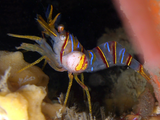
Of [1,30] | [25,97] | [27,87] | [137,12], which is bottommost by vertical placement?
[25,97]

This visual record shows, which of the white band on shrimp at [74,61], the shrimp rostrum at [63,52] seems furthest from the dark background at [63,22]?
the white band on shrimp at [74,61]

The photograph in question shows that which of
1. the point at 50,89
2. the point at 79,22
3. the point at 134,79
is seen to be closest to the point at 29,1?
the point at 79,22

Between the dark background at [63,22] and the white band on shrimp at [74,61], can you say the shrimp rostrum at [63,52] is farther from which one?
the dark background at [63,22]

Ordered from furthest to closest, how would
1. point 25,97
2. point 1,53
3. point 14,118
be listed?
point 1,53
point 25,97
point 14,118

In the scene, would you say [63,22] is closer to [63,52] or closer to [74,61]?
[63,52]

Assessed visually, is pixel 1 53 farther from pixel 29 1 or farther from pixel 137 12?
pixel 137 12

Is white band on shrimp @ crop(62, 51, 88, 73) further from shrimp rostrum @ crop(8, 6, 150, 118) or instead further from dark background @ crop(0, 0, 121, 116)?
dark background @ crop(0, 0, 121, 116)

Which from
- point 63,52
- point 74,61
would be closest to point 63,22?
point 63,52

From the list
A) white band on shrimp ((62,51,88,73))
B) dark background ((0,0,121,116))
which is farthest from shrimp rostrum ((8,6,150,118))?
dark background ((0,0,121,116))
